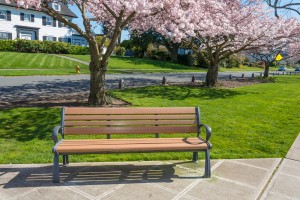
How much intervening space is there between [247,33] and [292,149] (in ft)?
40.1

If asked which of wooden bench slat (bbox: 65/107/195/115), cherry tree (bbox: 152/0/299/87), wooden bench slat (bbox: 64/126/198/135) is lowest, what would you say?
wooden bench slat (bbox: 64/126/198/135)

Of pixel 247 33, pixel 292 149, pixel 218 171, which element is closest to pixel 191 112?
pixel 218 171

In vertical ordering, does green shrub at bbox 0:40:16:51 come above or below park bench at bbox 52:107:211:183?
above

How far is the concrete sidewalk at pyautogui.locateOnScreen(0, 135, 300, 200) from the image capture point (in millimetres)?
4062

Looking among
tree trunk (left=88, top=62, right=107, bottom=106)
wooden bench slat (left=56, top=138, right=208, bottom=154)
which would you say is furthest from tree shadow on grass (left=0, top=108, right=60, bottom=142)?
wooden bench slat (left=56, top=138, right=208, bottom=154)

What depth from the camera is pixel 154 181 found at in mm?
4520

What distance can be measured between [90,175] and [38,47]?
37.4 metres

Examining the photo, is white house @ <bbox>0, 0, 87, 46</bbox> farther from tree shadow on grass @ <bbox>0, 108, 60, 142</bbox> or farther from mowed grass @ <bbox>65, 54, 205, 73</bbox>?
tree shadow on grass @ <bbox>0, 108, 60, 142</bbox>

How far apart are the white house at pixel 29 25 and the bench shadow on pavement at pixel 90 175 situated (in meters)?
41.2

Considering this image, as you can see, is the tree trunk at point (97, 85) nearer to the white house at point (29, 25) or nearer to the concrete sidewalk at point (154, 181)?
the concrete sidewalk at point (154, 181)

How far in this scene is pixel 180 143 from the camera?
4746mm

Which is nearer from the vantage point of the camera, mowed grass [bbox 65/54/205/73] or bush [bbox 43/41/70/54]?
mowed grass [bbox 65/54/205/73]

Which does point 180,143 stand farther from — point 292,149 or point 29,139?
point 29,139

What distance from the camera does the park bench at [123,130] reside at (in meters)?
4.38
